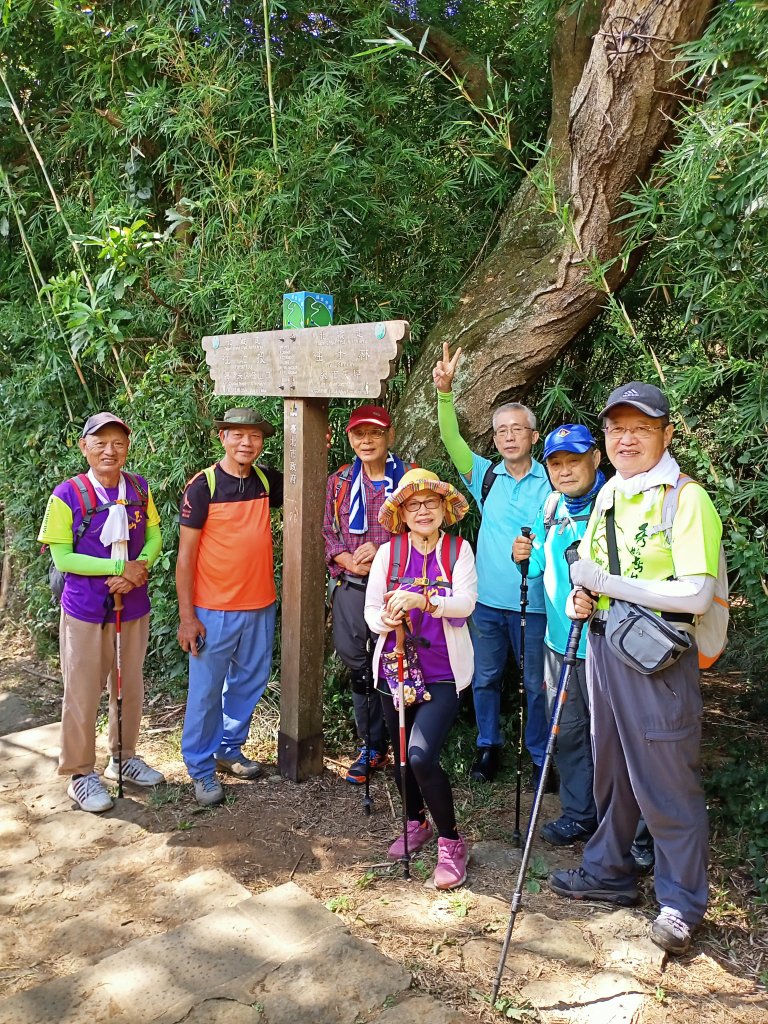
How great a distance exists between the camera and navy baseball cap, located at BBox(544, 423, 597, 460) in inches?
146

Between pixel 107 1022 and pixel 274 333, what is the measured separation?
9.97 ft

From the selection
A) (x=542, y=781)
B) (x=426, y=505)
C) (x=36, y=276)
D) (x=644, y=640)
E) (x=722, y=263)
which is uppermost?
(x=36, y=276)

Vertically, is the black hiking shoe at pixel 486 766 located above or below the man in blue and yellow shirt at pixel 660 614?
below

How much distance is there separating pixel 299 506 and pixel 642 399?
6.41 feet

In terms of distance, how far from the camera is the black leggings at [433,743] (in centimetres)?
335

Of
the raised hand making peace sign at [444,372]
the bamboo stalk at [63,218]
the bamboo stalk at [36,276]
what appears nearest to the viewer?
the raised hand making peace sign at [444,372]

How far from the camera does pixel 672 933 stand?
2.98 m

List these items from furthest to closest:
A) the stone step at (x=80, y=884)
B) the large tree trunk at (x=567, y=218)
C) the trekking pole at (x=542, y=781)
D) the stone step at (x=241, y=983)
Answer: the large tree trunk at (x=567, y=218)
the stone step at (x=80, y=884)
the trekking pole at (x=542, y=781)
the stone step at (x=241, y=983)

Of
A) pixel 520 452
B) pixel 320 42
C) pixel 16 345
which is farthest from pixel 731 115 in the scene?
pixel 16 345

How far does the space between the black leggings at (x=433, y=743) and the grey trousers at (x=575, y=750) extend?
677 mm

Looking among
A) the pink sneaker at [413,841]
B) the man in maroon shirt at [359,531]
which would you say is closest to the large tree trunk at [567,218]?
the man in maroon shirt at [359,531]

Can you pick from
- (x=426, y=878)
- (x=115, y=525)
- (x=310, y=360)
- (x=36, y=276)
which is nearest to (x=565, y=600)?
(x=426, y=878)

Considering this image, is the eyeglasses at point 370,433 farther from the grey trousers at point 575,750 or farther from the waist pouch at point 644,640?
the waist pouch at point 644,640

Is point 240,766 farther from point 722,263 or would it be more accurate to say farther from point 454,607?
point 722,263
